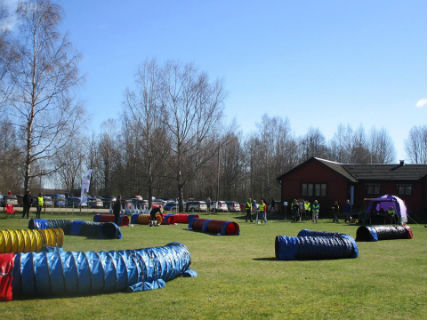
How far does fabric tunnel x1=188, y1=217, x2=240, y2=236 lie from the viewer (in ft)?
66.0

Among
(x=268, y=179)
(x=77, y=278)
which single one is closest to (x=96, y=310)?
(x=77, y=278)

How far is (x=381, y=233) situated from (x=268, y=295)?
497 inches

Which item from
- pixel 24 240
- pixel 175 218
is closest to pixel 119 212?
pixel 175 218

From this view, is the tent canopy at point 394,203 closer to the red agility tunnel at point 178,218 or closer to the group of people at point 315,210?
the group of people at point 315,210

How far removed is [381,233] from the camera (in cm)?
1889

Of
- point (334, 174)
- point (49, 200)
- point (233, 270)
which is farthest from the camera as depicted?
point (49, 200)

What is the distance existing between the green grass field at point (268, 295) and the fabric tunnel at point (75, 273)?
20 cm

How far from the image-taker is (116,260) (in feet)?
26.9

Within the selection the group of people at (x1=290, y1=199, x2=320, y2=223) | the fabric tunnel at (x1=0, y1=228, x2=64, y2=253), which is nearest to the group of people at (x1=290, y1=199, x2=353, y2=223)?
the group of people at (x1=290, y1=199, x2=320, y2=223)

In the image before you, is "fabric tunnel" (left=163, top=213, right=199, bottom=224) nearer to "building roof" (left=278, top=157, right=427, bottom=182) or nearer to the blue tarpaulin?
"building roof" (left=278, top=157, right=427, bottom=182)

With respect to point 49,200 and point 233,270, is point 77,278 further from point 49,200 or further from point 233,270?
point 49,200

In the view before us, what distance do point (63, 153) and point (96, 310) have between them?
2756cm

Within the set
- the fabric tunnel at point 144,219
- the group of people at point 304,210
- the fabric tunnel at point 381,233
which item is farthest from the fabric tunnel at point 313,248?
the group of people at point 304,210

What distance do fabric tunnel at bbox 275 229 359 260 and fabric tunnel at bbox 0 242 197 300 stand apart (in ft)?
16.5
